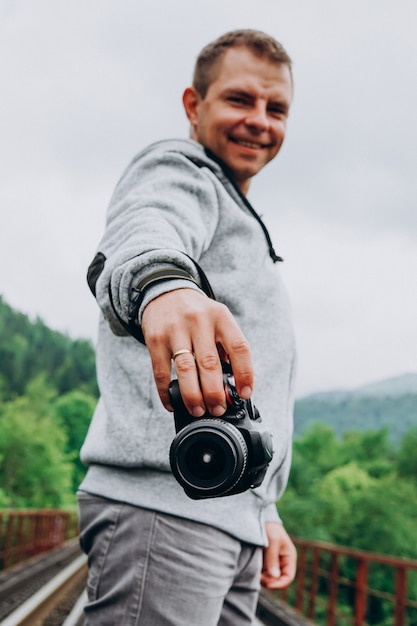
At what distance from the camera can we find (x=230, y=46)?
193 cm

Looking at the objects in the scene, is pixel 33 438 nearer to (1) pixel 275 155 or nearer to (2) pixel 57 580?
(2) pixel 57 580

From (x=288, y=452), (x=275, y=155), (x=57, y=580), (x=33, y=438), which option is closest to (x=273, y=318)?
(x=288, y=452)

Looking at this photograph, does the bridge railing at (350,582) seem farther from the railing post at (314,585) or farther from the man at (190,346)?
the man at (190,346)

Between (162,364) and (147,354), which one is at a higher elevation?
(147,354)

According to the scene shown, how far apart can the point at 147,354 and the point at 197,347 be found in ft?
2.13

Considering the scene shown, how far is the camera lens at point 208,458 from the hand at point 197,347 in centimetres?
3

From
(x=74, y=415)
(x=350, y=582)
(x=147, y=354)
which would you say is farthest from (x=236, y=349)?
(x=74, y=415)

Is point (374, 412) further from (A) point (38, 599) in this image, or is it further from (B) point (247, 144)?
(B) point (247, 144)

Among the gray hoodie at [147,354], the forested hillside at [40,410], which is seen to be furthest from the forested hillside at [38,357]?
the gray hoodie at [147,354]

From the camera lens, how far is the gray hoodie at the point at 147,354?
4.73 ft

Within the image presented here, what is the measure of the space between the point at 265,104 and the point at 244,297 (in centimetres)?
59

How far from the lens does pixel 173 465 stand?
1.05m

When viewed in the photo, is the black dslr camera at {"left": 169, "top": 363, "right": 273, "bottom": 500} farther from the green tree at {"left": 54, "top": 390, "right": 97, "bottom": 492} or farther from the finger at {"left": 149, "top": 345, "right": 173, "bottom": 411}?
the green tree at {"left": 54, "top": 390, "right": 97, "bottom": 492}

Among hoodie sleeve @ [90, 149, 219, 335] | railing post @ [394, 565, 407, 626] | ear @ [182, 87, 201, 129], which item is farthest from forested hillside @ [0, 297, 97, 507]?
hoodie sleeve @ [90, 149, 219, 335]
